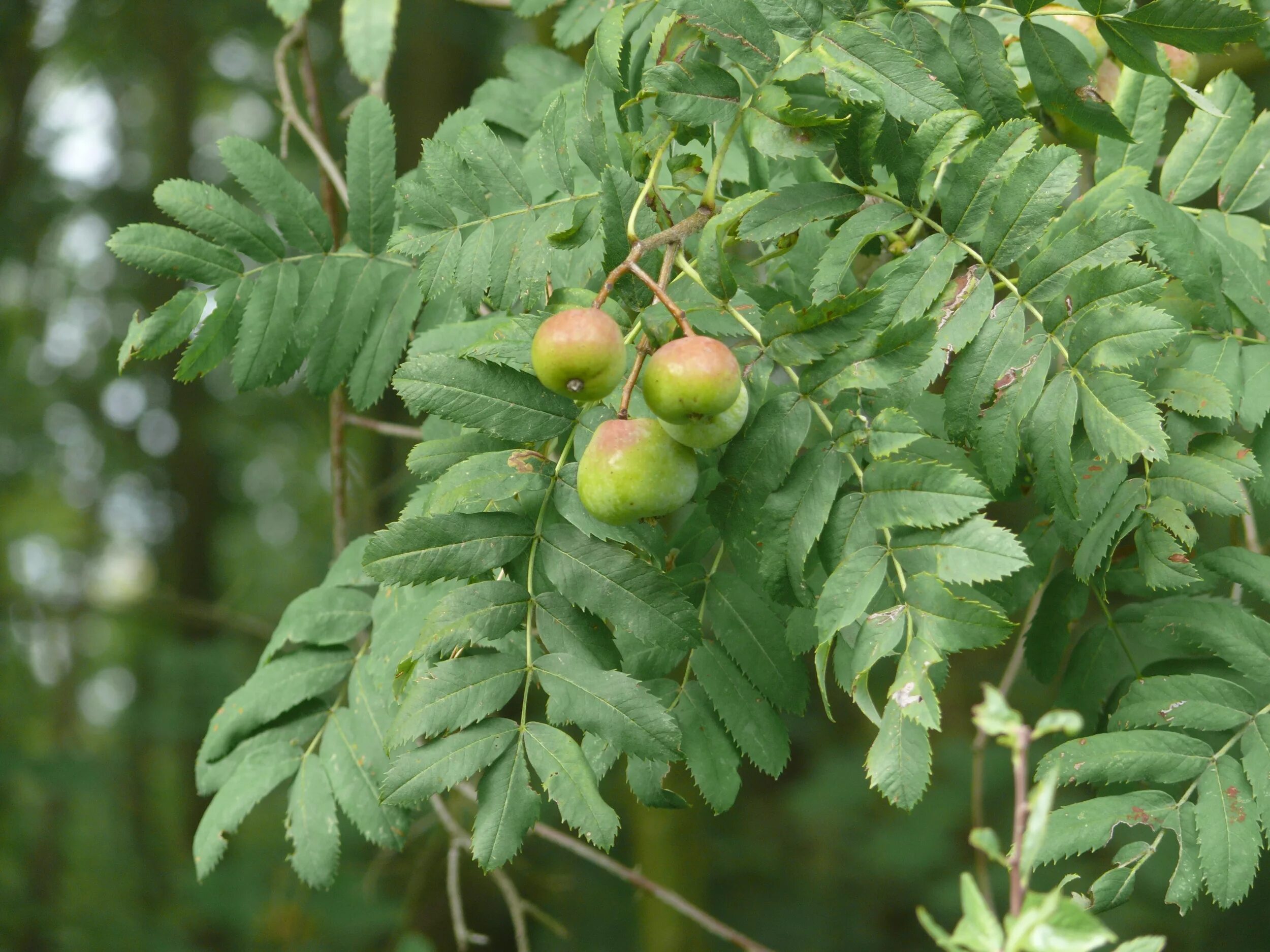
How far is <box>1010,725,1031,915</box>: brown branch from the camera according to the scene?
31.3 inches

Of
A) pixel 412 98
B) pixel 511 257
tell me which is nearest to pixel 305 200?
pixel 511 257

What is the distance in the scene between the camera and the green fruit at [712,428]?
1.17m

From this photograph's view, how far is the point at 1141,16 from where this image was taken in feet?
4.47

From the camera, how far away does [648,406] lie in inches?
46.1

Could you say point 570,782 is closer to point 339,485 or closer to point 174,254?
point 174,254

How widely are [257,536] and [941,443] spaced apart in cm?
1222

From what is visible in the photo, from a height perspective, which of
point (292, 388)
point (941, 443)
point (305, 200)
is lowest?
point (292, 388)

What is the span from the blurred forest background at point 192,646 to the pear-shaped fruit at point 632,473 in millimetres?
2369

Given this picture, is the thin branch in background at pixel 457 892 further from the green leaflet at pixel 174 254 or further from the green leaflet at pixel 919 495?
the green leaflet at pixel 919 495

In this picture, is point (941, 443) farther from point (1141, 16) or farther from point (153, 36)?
point (153, 36)

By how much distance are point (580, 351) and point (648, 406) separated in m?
0.11

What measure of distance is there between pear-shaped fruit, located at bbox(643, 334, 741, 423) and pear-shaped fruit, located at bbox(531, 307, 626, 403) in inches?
2.1

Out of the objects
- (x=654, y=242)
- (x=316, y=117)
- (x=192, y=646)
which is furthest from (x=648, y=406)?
(x=192, y=646)

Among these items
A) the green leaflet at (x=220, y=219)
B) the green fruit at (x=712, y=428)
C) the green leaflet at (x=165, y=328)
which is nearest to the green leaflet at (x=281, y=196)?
the green leaflet at (x=220, y=219)
